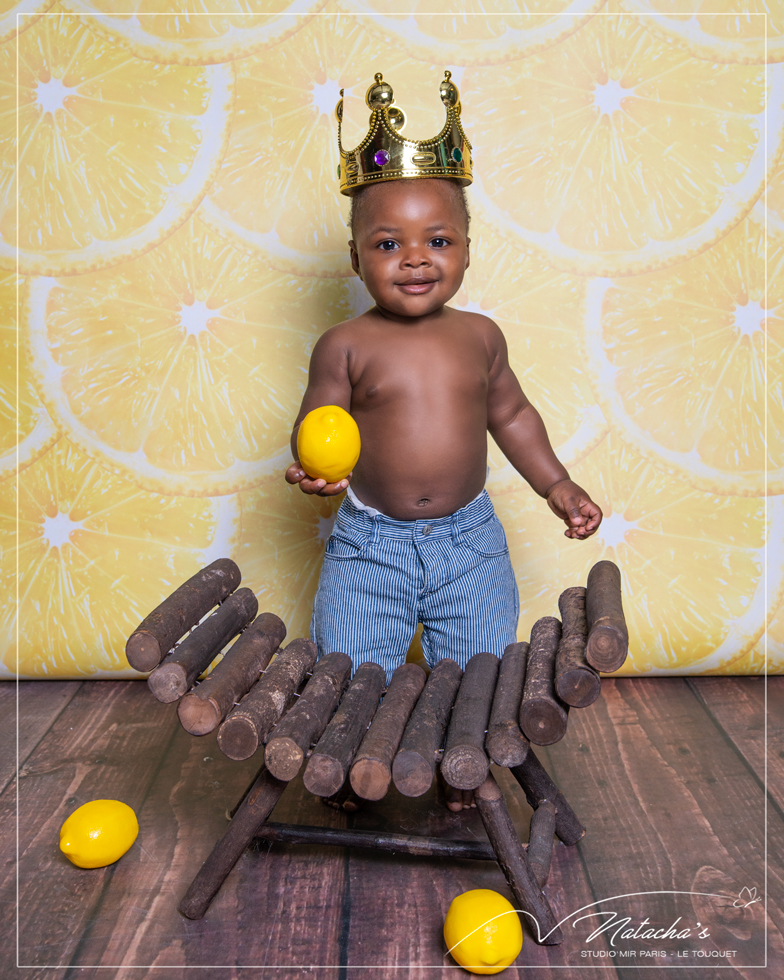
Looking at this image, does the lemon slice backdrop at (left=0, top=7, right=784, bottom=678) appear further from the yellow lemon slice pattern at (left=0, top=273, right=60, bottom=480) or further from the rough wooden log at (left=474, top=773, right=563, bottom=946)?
the rough wooden log at (left=474, top=773, right=563, bottom=946)

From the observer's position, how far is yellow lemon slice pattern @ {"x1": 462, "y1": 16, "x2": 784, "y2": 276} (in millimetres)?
2025

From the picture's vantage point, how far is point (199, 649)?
140cm

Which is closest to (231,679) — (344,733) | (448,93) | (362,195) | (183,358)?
(344,733)

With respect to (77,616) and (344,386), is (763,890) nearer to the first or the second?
(344,386)

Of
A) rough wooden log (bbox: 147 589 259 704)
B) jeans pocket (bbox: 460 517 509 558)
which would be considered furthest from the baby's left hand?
rough wooden log (bbox: 147 589 259 704)

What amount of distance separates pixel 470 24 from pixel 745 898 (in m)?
1.85

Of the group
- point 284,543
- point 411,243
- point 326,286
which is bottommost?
point 284,543

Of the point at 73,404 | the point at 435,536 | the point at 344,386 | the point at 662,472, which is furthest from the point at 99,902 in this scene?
the point at 662,472

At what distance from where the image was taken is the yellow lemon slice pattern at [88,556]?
86.7 inches

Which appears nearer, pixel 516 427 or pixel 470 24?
pixel 516 427

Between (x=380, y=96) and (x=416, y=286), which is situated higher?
(x=380, y=96)

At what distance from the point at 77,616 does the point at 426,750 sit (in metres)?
1.30

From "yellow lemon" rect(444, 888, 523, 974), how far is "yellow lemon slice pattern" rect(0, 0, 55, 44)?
2067 mm

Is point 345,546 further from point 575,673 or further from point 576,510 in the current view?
point 575,673
